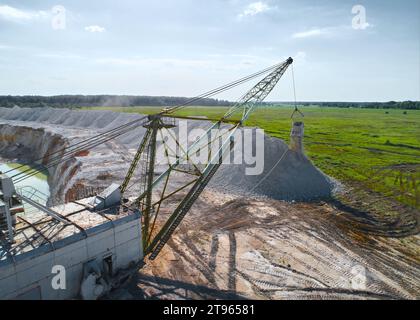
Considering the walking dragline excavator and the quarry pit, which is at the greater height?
the walking dragline excavator

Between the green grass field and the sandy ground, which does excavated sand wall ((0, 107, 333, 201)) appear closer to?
the sandy ground

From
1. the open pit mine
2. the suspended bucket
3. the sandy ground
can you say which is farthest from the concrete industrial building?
the suspended bucket

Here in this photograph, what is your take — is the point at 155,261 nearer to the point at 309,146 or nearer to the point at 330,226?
the point at 330,226

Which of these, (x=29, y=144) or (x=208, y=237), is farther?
(x=29, y=144)

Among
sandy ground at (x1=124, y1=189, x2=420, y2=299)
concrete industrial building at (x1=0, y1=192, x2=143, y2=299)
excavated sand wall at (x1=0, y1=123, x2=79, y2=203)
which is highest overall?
excavated sand wall at (x1=0, y1=123, x2=79, y2=203)

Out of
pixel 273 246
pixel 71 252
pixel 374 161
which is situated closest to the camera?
pixel 71 252

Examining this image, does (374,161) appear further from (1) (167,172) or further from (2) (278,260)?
(1) (167,172)

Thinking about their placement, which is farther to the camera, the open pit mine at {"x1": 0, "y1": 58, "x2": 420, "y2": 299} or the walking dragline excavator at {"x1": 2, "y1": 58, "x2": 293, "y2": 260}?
the walking dragline excavator at {"x1": 2, "y1": 58, "x2": 293, "y2": 260}

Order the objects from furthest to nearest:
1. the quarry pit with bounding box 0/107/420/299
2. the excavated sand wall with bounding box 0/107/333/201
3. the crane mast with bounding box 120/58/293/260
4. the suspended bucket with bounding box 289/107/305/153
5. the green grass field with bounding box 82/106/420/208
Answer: the suspended bucket with bounding box 289/107/305/153 → the green grass field with bounding box 82/106/420/208 → the excavated sand wall with bounding box 0/107/333/201 → the crane mast with bounding box 120/58/293/260 → the quarry pit with bounding box 0/107/420/299

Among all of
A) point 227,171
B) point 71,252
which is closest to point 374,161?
point 227,171
